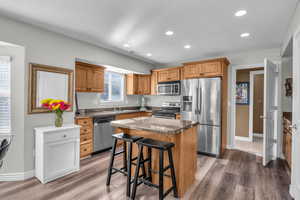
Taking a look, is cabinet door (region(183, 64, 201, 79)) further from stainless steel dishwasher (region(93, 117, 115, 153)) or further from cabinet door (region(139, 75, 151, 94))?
stainless steel dishwasher (region(93, 117, 115, 153))

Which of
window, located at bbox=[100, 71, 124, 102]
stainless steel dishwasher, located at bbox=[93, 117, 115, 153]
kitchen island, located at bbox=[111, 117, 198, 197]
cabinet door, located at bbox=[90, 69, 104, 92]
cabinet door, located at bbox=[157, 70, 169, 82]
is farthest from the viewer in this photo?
cabinet door, located at bbox=[157, 70, 169, 82]

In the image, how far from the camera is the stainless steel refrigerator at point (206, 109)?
3685mm

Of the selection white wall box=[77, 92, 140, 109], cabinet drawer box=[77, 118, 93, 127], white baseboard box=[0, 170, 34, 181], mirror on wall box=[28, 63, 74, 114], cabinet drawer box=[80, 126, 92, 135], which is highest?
mirror on wall box=[28, 63, 74, 114]

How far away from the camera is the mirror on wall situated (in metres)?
2.69

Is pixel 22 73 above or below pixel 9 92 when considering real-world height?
above

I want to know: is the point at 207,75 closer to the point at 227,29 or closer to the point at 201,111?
the point at 201,111

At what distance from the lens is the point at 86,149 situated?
11.3 feet

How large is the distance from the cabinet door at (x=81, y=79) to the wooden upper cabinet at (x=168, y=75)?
8.03 ft

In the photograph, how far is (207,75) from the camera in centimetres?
391

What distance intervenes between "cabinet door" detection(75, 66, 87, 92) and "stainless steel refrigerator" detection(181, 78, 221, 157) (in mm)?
2616

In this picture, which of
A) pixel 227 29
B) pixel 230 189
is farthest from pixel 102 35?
pixel 230 189

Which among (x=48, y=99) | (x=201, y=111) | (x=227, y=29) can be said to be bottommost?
(x=201, y=111)

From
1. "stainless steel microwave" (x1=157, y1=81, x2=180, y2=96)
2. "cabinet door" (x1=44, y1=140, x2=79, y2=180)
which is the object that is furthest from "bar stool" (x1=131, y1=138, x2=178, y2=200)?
"stainless steel microwave" (x1=157, y1=81, x2=180, y2=96)

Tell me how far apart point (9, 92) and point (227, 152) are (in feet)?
16.0
